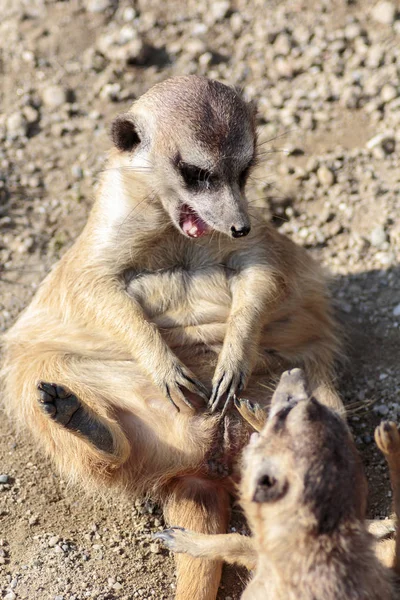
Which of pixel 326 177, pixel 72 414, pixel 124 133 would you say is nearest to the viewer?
pixel 72 414

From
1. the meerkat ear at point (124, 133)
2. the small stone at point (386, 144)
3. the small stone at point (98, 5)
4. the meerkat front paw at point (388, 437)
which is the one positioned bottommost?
the small stone at point (386, 144)

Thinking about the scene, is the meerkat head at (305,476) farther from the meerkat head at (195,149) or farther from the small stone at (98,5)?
the small stone at (98,5)

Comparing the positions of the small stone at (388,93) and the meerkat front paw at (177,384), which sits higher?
the meerkat front paw at (177,384)

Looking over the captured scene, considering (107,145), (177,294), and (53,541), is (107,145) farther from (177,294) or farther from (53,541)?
(53,541)

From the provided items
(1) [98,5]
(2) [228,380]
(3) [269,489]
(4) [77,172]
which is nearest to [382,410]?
(2) [228,380]

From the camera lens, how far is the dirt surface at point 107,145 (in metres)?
3.56

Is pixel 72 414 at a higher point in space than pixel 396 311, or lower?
higher

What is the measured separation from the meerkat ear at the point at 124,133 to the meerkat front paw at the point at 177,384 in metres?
1.02

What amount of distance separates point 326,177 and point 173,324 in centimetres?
163

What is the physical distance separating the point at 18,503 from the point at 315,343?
1.56m

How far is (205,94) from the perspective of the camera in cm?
347

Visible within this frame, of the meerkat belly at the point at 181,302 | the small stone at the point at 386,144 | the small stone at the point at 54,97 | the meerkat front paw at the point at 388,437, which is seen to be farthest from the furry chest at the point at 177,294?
the small stone at the point at 54,97

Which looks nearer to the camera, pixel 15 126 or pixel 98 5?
pixel 15 126

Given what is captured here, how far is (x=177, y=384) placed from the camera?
11.5 feet
